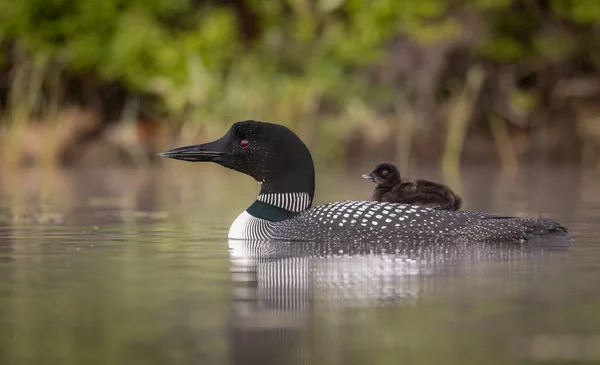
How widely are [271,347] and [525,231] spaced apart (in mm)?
3110

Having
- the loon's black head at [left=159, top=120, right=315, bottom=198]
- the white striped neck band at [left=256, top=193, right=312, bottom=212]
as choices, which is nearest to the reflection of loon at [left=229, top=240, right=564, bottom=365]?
the white striped neck band at [left=256, top=193, right=312, bottom=212]

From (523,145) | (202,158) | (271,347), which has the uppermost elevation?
(523,145)

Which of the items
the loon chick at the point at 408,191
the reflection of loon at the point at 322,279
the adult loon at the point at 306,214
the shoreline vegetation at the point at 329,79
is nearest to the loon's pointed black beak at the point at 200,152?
the adult loon at the point at 306,214

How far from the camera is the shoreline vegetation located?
784 inches

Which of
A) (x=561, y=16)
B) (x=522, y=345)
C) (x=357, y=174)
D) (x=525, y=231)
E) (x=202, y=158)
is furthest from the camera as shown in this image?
(x=561, y=16)

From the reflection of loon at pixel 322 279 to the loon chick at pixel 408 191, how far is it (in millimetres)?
1109

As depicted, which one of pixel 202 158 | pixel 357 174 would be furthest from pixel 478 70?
pixel 202 158

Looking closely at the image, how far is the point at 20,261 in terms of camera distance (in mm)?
5973

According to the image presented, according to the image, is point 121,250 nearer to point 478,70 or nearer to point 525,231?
point 525,231

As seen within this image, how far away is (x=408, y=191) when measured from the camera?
7.61 metres

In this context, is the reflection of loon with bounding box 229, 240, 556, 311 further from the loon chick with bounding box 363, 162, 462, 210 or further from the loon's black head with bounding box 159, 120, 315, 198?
the loon chick with bounding box 363, 162, 462, 210

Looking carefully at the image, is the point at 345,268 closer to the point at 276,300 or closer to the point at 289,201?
the point at 276,300

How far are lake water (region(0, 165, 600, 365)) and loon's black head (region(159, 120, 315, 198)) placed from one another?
45cm

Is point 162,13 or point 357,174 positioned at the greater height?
point 162,13
